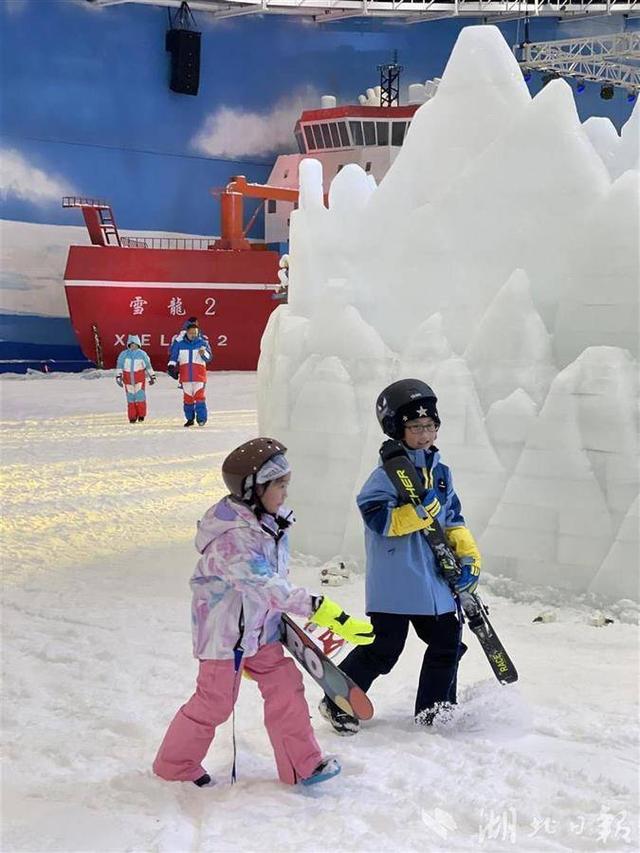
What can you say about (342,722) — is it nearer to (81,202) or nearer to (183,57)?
(81,202)

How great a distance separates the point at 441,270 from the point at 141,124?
15.8 m

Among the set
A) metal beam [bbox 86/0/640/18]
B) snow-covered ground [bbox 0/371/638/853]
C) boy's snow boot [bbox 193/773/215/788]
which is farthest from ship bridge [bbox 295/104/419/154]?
boy's snow boot [bbox 193/773/215/788]

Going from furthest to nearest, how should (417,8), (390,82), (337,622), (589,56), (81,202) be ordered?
(390,82) → (417,8) → (81,202) → (589,56) → (337,622)

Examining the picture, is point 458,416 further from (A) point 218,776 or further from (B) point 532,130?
(A) point 218,776

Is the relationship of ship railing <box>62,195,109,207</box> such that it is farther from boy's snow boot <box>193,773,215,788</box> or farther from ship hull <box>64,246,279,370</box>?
boy's snow boot <box>193,773,215,788</box>

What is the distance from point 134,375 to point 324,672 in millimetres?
8394

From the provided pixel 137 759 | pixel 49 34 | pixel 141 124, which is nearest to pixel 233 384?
pixel 141 124

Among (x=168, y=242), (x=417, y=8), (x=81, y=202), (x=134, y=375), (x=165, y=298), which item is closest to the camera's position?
(x=134, y=375)

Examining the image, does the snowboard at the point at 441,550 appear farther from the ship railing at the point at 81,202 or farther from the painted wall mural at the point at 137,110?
the painted wall mural at the point at 137,110

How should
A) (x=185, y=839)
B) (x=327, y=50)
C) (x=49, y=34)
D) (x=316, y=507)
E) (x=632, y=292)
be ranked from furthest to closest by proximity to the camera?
(x=327, y=50) < (x=49, y=34) < (x=316, y=507) < (x=632, y=292) < (x=185, y=839)

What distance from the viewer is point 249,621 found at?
246cm

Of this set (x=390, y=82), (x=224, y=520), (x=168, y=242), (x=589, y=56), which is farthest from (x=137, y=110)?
(x=224, y=520)

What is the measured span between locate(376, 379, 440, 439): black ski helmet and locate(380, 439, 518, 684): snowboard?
0.06 m

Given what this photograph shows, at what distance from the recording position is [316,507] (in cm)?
487
